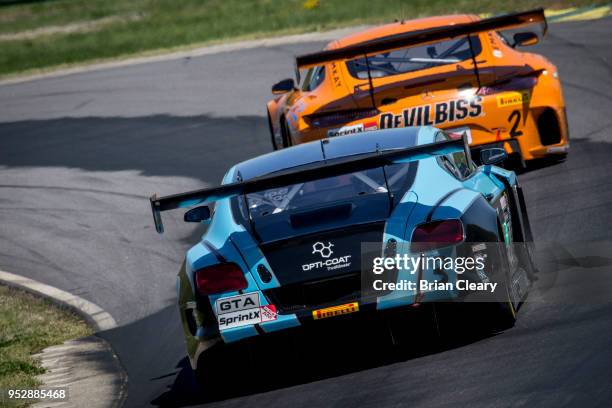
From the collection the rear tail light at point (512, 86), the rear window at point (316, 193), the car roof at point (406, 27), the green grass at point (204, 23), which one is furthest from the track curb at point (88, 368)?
the green grass at point (204, 23)

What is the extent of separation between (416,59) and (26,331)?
4.51m

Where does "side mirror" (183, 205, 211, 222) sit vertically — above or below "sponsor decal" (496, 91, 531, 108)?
above

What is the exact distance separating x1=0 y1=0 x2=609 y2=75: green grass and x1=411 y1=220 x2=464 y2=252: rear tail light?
17460 millimetres

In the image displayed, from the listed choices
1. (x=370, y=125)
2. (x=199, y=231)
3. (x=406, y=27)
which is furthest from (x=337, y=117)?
(x=199, y=231)

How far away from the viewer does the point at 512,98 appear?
10539mm

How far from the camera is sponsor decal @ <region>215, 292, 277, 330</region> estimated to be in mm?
6160

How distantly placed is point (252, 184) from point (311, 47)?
16.0 m

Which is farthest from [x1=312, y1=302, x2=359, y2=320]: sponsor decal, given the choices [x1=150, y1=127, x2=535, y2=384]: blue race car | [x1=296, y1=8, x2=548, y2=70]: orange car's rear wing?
[x1=296, y1=8, x2=548, y2=70]: orange car's rear wing

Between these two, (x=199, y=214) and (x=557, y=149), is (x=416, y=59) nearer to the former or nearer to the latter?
(x=557, y=149)

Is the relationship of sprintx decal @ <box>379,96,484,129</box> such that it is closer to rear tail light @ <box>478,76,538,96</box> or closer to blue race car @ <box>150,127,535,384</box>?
rear tail light @ <box>478,76,538,96</box>

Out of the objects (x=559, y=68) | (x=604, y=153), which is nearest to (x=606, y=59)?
(x=559, y=68)

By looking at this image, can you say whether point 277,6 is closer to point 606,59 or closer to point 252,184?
point 606,59

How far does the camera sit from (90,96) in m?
21.8

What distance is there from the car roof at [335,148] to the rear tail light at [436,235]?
3.55ft
